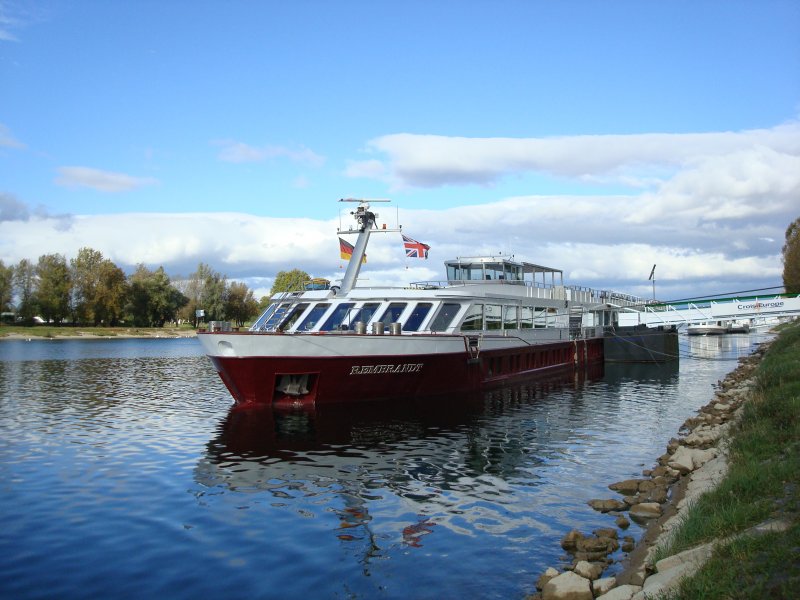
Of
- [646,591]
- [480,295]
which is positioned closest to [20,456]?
[646,591]

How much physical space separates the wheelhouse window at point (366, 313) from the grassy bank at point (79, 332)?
301ft

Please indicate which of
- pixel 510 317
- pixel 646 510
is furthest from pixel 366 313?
pixel 646 510

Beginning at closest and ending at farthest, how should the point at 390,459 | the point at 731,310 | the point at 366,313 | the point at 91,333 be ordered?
the point at 390,459
the point at 366,313
the point at 731,310
the point at 91,333

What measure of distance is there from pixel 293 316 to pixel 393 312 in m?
4.64

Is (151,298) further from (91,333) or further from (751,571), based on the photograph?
(751,571)

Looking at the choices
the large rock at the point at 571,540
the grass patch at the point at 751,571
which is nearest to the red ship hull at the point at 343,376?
the large rock at the point at 571,540

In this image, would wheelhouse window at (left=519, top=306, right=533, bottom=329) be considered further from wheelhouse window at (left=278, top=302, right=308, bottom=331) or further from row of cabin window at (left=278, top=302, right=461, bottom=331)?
wheelhouse window at (left=278, top=302, right=308, bottom=331)

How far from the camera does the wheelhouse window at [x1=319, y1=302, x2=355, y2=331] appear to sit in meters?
30.0

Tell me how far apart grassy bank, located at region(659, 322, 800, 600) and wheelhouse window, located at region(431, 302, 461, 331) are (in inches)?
633

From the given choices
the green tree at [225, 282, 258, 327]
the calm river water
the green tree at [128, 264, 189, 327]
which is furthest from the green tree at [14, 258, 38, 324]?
the calm river water

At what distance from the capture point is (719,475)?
1313 centimetres

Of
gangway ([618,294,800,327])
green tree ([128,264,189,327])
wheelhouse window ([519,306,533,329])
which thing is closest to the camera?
wheelhouse window ([519,306,533,329])

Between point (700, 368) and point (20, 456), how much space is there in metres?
43.4

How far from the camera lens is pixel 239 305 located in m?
138
